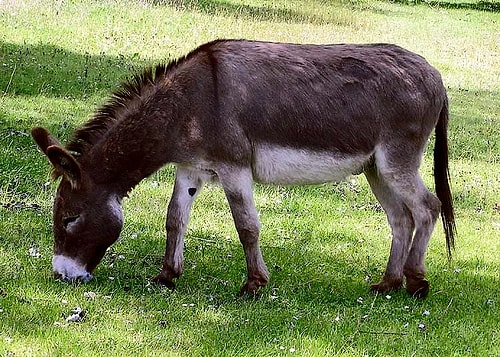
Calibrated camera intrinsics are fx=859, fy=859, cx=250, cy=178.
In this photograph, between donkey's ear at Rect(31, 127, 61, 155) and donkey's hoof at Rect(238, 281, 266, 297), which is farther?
→ donkey's hoof at Rect(238, 281, 266, 297)

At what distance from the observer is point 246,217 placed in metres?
6.00

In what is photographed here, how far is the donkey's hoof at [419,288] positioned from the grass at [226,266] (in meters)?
0.09

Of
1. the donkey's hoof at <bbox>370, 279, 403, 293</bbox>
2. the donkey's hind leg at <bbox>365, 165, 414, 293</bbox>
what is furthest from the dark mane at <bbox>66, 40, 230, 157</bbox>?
the donkey's hoof at <bbox>370, 279, 403, 293</bbox>

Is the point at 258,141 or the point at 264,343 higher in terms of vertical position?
the point at 258,141

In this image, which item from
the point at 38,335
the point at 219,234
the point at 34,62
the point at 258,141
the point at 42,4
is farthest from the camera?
the point at 42,4

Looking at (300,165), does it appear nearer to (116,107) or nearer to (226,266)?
(226,266)

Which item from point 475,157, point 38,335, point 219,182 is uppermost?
point 219,182

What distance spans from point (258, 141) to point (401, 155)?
1039 mm

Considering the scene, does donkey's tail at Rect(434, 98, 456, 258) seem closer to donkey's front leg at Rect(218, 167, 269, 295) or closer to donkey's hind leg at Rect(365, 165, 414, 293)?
donkey's hind leg at Rect(365, 165, 414, 293)

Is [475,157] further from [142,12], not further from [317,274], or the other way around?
[142,12]

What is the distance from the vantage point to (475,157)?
11086mm

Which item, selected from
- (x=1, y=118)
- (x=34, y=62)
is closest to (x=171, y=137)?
(x=1, y=118)

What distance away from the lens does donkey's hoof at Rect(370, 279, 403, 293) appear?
6.39m

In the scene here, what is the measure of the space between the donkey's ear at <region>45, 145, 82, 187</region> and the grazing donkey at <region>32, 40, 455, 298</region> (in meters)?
0.01
